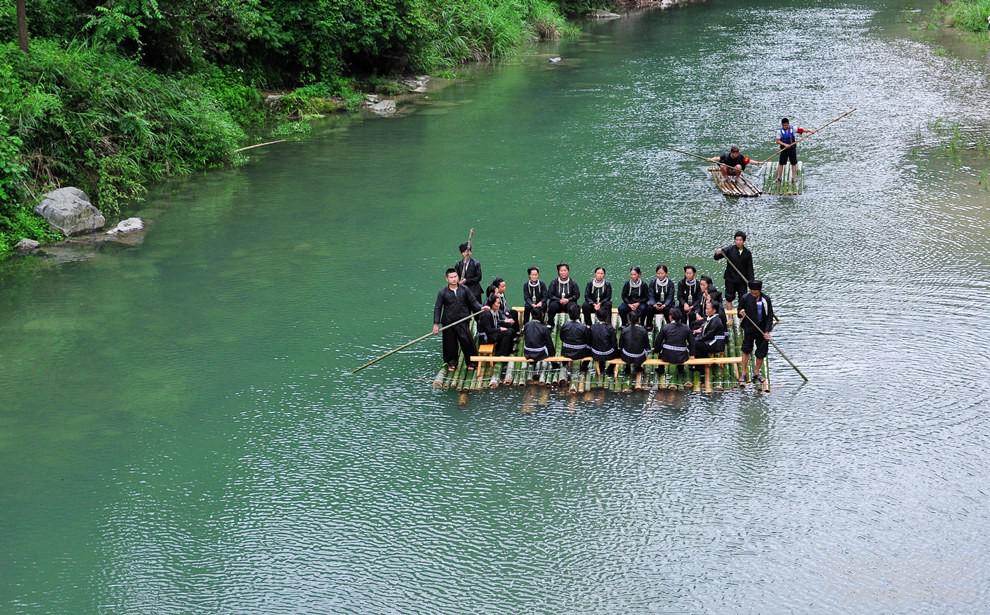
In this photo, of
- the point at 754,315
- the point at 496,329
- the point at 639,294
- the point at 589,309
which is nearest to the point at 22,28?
the point at 496,329

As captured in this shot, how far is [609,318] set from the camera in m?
13.8

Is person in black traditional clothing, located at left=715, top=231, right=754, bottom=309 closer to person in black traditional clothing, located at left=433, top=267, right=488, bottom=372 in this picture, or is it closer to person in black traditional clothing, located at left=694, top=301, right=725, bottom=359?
person in black traditional clothing, located at left=694, top=301, right=725, bottom=359

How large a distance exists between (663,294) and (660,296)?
0.19 ft

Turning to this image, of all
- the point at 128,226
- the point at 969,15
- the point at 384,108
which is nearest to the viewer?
the point at 128,226

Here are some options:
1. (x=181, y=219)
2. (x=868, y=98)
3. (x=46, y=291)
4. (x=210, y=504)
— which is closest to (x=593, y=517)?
(x=210, y=504)

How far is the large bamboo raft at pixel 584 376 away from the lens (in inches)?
510

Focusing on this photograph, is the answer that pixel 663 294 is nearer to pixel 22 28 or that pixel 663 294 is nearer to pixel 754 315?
pixel 754 315

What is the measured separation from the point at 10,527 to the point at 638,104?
898 inches

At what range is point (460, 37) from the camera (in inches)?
1454

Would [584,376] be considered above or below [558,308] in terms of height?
below

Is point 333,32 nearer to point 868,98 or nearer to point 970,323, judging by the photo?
point 868,98

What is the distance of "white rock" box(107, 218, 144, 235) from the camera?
63.5 feet

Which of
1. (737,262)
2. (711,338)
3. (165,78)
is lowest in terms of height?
(711,338)

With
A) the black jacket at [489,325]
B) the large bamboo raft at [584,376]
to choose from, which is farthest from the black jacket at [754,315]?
the black jacket at [489,325]
